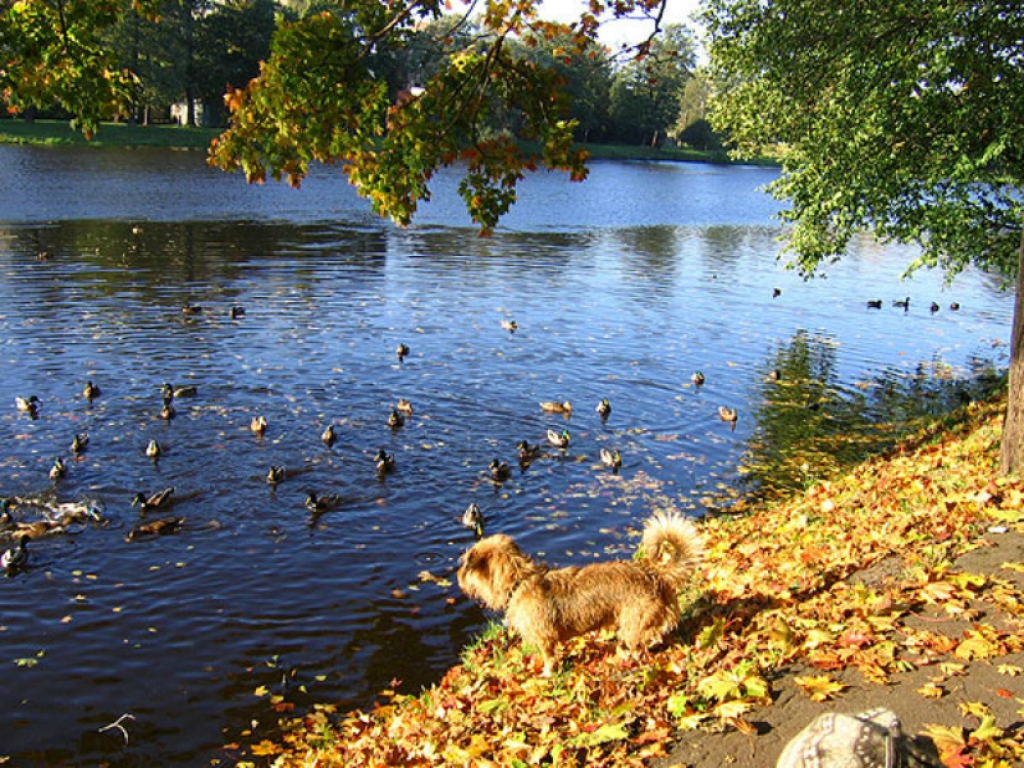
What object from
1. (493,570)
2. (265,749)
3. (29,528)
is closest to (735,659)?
(493,570)

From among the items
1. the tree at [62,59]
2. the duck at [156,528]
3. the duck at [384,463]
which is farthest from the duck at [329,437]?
the tree at [62,59]

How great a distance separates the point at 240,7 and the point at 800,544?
120m

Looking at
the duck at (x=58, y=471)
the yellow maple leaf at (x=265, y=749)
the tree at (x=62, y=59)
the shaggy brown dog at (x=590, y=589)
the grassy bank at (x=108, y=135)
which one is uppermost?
the grassy bank at (x=108, y=135)

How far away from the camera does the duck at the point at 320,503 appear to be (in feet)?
51.3

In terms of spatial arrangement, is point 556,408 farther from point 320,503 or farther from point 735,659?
point 735,659

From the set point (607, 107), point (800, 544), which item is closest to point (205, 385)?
point (800, 544)

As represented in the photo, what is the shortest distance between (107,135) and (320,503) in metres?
95.6

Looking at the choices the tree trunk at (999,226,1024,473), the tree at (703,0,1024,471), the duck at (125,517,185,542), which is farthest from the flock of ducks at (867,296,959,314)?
the duck at (125,517,185,542)

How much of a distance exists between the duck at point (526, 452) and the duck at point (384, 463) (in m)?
2.79

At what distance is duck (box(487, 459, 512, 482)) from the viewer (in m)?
17.5

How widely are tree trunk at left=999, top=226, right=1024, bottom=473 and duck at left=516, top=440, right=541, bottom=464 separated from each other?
9.32 metres

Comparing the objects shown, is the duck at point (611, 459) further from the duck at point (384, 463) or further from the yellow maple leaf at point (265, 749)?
the yellow maple leaf at point (265, 749)

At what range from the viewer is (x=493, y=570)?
9219 mm

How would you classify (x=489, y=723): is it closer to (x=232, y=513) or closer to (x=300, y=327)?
(x=232, y=513)
